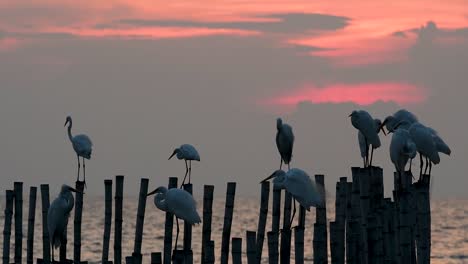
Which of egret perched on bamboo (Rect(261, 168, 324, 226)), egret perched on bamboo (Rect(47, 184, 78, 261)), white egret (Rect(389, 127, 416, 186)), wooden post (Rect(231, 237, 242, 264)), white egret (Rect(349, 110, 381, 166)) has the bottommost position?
wooden post (Rect(231, 237, 242, 264))

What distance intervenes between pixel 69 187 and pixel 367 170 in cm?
487

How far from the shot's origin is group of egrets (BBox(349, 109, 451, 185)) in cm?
1636

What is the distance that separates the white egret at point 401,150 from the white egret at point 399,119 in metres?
1.68

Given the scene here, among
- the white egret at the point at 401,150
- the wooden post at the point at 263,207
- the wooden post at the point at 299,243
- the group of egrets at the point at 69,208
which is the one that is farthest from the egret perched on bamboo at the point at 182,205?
the white egret at the point at 401,150

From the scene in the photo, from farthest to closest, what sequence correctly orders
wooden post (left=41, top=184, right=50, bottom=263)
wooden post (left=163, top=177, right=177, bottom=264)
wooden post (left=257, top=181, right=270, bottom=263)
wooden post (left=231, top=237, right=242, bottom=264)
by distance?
wooden post (left=41, top=184, right=50, bottom=263) → wooden post (left=163, top=177, right=177, bottom=264) → wooden post (left=257, top=181, right=270, bottom=263) → wooden post (left=231, top=237, right=242, bottom=264)

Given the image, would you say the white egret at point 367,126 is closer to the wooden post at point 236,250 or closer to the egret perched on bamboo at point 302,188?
the egret perched on bamboo at point 302,188

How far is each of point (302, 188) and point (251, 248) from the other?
1.90m

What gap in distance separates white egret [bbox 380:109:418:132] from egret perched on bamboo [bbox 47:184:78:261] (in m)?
5.72

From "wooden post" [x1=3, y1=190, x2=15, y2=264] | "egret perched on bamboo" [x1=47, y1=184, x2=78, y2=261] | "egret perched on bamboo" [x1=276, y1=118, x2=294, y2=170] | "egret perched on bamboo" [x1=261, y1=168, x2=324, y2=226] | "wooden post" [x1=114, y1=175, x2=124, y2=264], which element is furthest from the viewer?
"egret perched on bamboo" [x1=276, y1=118, x2=294, y2=170]

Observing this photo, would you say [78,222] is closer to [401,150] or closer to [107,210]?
[107,210]

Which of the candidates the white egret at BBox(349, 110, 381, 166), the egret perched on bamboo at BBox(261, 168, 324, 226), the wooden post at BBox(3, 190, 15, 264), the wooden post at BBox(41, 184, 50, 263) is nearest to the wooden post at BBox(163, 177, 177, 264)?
the wooden post at BBox(41, 184, 50, 263)

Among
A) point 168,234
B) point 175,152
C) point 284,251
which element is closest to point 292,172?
point 284,251

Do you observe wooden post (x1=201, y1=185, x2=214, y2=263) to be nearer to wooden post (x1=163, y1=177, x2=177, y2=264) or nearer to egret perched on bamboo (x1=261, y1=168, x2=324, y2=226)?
wooden post (x1=163, y1=177, x2=177, y2=264)

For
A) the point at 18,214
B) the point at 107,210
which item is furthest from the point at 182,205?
the point at 18,214
